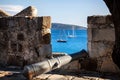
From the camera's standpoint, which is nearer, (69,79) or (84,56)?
(69,79)

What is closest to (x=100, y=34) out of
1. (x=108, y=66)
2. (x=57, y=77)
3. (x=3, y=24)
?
(x=108, y=66)

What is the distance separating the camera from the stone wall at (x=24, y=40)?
6.70 meters

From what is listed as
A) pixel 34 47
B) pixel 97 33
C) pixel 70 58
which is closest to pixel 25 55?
pixel 34 47

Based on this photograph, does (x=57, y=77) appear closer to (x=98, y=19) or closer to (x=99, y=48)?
(x=99, y=48)

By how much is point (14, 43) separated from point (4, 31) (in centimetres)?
43

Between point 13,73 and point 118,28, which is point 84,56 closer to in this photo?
point 13,73

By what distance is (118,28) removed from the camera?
10.9 feet

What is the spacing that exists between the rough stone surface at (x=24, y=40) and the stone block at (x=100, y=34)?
105 cm

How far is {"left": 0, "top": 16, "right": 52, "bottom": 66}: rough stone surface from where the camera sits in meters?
6.70

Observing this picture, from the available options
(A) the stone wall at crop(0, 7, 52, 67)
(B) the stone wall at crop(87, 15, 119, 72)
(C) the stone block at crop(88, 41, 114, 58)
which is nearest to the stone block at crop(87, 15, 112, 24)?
(B) the stone wall at crop(87, 15, 119, 72)

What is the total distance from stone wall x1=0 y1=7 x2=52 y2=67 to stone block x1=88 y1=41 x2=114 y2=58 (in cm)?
104

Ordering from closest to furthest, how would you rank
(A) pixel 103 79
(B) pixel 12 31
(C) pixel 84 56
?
(A) pixel 103 79 < (C) pixel 84 56 < (B) pixel 12 31

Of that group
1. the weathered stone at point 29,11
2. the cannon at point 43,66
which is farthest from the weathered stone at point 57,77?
the weathered stone at point 29,11

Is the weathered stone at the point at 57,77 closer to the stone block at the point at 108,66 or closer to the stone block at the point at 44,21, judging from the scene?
the stone block at the point at 108,66
